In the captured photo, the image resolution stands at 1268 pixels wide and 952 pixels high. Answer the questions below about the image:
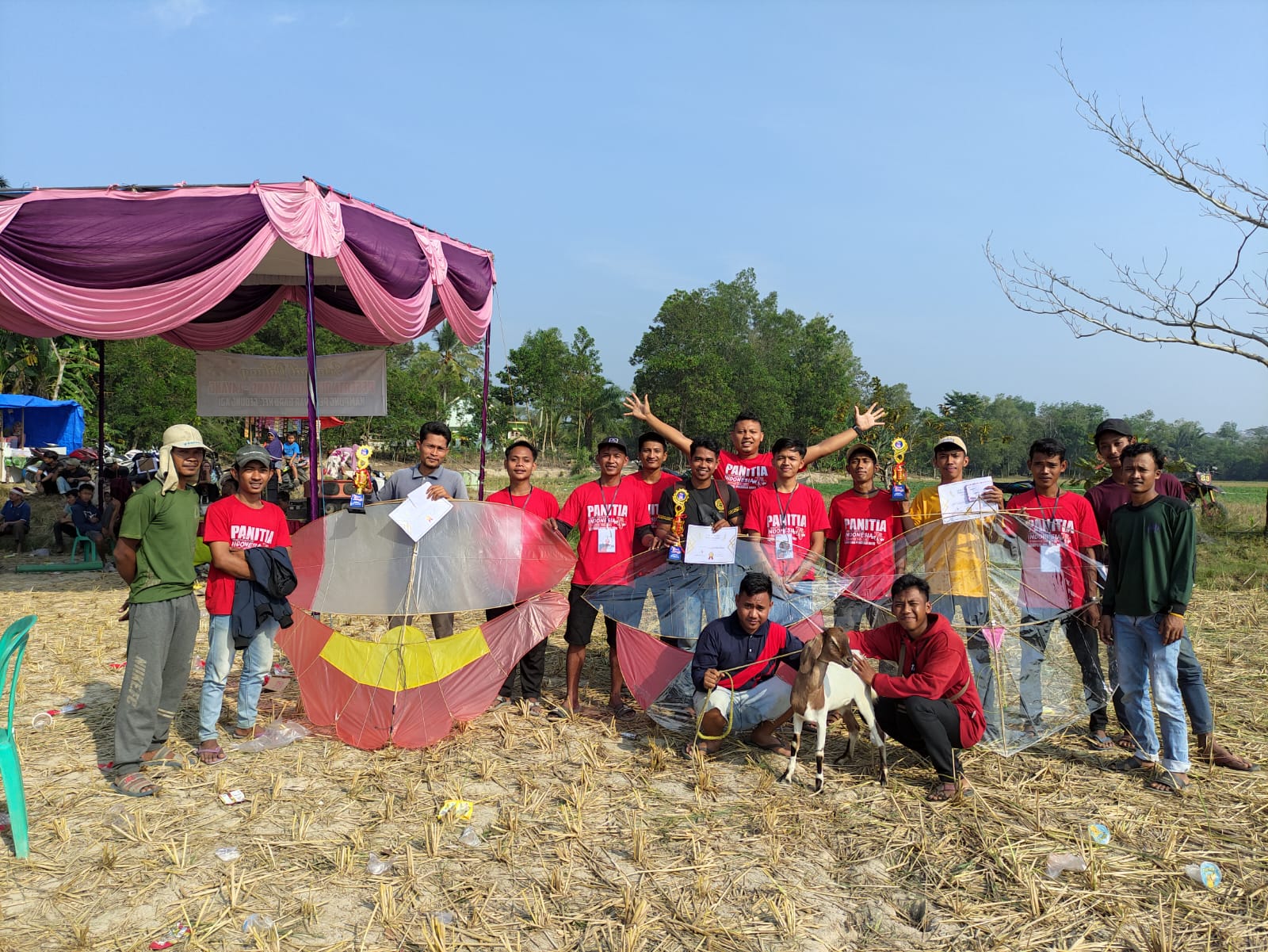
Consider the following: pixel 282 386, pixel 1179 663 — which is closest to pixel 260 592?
pixel 1179 663

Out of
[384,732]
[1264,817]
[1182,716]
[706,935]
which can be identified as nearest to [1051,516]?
[1182,716]

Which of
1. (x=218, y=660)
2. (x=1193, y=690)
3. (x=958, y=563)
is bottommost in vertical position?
(x=1193, y=690)

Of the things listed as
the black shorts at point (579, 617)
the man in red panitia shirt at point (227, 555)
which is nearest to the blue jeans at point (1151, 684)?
the black shorts at point (579, 617)

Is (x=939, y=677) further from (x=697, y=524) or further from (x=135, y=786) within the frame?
(x=135, y=786)

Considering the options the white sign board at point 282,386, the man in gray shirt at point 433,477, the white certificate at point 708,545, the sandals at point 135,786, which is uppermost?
the white sign board at point 282,386

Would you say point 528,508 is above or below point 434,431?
below

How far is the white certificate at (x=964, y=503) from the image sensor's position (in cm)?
471

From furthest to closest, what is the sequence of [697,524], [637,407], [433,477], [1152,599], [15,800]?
[637,407] → [433,477] → [697,524] → [1152,599] → [15,800]

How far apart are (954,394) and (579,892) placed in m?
76.1

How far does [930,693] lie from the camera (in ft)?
13.3

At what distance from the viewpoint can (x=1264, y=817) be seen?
3809 mm

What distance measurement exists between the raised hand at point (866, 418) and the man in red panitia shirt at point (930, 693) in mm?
1695

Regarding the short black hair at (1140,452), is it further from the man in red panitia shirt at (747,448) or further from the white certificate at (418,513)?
the white certificate at (418,513)

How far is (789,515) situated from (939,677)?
4.46 ft
